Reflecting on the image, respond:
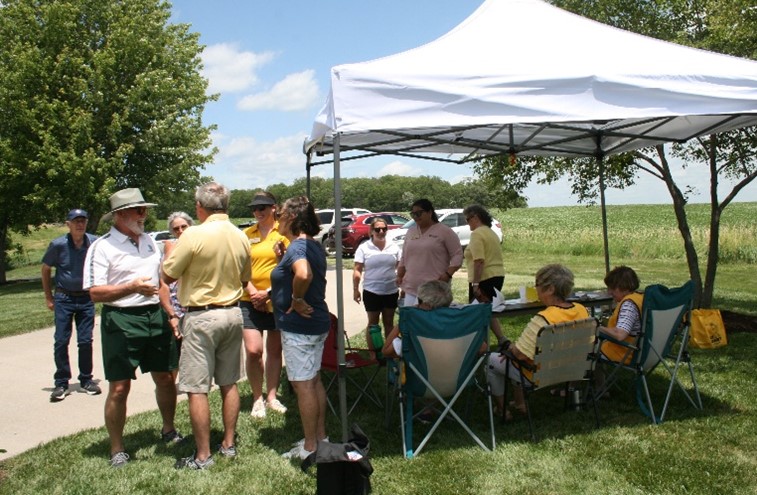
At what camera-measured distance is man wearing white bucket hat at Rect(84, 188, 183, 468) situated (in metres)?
3.82

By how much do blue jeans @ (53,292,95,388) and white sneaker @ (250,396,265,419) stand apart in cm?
189

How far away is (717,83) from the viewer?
4.05 m

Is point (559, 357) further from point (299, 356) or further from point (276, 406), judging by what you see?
point (276, 406)

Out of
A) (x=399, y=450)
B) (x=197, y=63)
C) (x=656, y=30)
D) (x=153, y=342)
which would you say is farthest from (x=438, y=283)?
(x=197, y=63)

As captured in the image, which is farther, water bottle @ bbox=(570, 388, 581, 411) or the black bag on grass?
water bottle @ bbox=(570, 388, 581, 411)

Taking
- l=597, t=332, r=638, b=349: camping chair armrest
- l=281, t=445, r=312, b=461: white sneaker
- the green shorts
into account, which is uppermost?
the green shorts

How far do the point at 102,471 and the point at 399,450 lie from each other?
1.77 m

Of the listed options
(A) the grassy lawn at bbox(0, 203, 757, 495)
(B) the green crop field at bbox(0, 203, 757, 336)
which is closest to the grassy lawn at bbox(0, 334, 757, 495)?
(A) the grassy lawn at bbox(0, 203, 757, 495)

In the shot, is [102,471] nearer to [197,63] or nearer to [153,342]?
[153,342]

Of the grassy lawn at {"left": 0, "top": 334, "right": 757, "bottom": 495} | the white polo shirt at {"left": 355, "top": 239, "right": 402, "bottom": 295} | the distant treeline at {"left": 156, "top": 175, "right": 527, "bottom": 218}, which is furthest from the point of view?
the distant treeline at {"left": 156, "top": 175, "right": 527, "bottom": 218}

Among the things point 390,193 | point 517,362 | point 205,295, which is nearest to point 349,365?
point 517,362

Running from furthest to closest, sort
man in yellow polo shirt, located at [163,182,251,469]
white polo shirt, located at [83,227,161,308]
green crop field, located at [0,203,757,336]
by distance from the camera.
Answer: green crop field, located at [0,203,757,336] < white polo shirt, located at [83,227,161,308] < man in yellow polo shirt, located at [163,182,251,469]

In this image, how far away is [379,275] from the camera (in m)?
6.00

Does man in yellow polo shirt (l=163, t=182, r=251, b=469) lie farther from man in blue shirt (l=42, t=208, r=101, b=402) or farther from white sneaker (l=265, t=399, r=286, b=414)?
man in blue shirt (l=42, t=208, r=101, b=402)
